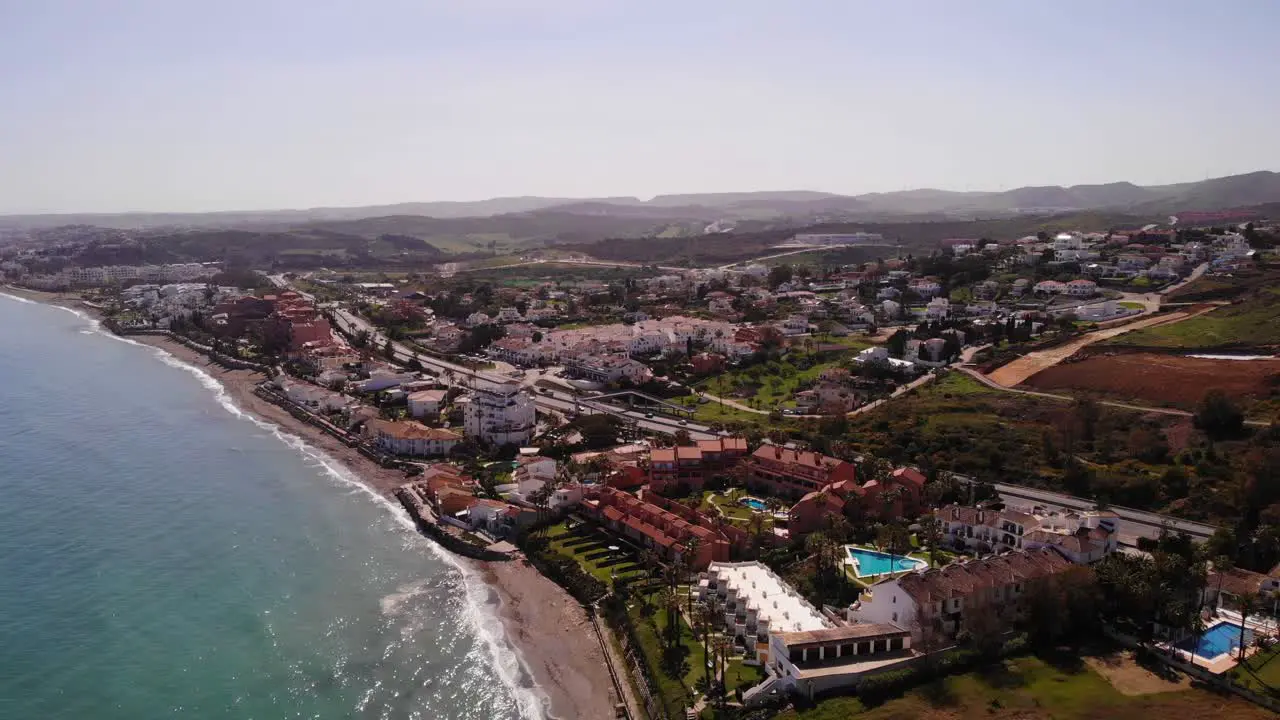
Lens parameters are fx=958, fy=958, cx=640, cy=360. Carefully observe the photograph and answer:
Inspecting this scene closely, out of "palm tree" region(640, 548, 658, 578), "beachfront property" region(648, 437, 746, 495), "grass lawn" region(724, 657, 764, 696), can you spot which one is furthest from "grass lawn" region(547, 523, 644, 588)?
"grass lawn" region(724, 657, 764, 696)

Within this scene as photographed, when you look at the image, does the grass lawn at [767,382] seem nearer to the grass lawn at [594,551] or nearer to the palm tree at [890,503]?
the palm tree at [890,503]

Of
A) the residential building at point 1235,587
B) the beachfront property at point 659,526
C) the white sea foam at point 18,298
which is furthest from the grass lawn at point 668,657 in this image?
the white sea foam at point 18,298

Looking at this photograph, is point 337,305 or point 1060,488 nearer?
point 1060,488

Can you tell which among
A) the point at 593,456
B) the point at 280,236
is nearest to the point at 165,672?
the point at 593,456

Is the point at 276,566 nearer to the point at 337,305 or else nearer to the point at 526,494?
the point at 526,494

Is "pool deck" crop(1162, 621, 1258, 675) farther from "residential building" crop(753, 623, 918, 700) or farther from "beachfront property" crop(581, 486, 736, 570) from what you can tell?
"beachfront property" crop(581, 486, 736, 570)

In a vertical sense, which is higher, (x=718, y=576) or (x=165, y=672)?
(x=718, y=576)
